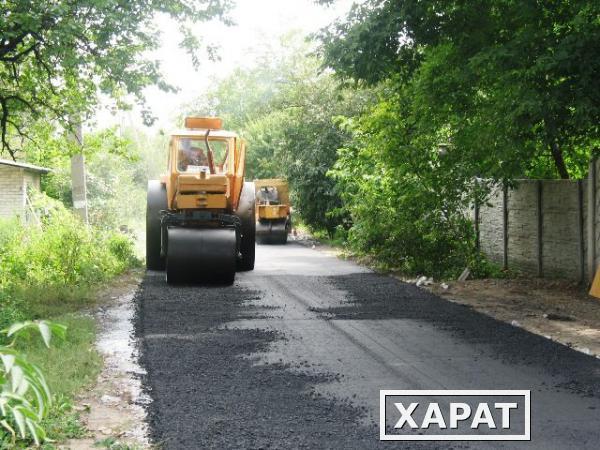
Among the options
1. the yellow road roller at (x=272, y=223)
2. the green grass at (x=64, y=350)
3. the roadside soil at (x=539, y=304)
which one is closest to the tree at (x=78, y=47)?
the green grass at (x=64, y=350)

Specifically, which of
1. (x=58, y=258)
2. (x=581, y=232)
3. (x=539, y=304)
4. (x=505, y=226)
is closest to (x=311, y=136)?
(x=505, y=226)

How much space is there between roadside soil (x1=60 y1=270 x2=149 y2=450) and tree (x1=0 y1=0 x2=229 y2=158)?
4389 mm

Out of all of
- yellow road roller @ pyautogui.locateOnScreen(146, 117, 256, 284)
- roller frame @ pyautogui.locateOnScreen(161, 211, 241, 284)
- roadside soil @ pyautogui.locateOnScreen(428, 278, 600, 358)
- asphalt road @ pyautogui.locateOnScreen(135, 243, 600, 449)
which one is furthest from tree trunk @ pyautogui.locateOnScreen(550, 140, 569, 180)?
roller frame @ pyautogui.locateOnScreen(161, 211, 241, 284)

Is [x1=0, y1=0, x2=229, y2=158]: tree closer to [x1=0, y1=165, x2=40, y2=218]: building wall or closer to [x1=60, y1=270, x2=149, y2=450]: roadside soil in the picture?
[x1=60, y1=270, x2=149, y2=450]: roadside soil

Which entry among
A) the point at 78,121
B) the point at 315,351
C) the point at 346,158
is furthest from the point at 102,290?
the point at 346,158

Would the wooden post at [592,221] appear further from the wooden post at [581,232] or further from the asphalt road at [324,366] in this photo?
the asphalt road at [324,366]

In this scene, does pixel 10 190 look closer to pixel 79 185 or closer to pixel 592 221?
pixel 79 185

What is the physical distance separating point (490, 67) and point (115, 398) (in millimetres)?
7503

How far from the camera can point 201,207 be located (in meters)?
14.6

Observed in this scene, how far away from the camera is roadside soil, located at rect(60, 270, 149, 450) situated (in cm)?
567

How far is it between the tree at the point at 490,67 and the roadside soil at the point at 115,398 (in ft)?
19.5

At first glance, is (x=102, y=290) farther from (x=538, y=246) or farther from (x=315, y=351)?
(x=538, y=246)

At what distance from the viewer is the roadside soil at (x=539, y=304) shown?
984cm

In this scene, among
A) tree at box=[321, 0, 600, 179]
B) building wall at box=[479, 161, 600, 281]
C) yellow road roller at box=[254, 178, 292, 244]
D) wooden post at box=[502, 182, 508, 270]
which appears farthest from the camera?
yellow road roller at box=[254, 178, 292, 244]
